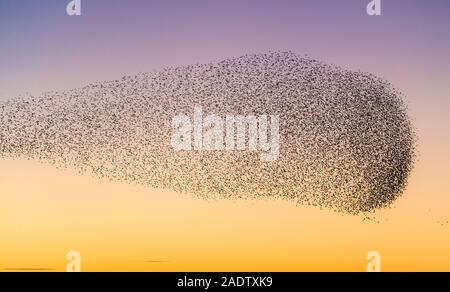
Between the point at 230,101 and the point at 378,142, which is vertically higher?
the point at 230,101

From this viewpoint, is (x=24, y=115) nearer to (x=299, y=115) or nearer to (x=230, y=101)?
(x=230, y=101)

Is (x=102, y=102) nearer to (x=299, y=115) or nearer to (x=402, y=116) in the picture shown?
(x=299, y=115)

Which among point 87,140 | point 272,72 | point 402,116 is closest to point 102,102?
point 87,140

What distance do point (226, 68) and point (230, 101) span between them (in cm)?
19

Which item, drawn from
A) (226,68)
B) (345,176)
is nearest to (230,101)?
(226,68)

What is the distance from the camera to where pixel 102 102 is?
3809mm

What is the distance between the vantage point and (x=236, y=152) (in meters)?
3.78

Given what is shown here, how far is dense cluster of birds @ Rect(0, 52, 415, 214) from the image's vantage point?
375 cm

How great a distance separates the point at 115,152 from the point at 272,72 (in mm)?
1039

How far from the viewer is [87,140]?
12.5 feet

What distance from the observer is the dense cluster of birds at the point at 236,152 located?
3748mm
